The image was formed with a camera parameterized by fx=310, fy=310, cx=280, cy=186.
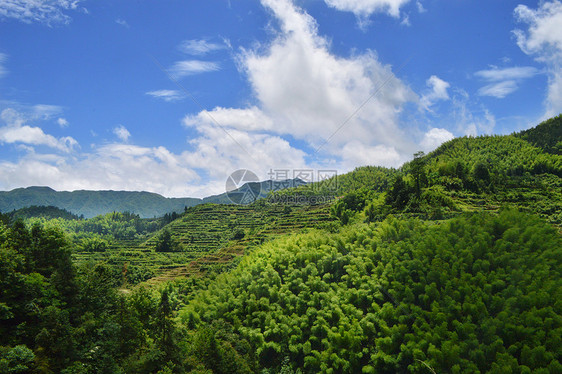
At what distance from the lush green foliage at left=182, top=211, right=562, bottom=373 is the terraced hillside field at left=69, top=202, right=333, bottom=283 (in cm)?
2445

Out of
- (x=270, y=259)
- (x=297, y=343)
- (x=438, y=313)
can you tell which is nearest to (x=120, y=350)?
(x=297, y=343)

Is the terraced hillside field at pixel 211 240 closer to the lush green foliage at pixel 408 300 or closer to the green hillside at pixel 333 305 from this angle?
the green hillside at pixel 333 305

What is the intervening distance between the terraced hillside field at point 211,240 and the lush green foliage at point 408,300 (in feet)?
80.2

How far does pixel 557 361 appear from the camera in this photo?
2162 centimetres

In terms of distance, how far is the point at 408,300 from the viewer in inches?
1222

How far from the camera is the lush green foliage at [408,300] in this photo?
24812mm

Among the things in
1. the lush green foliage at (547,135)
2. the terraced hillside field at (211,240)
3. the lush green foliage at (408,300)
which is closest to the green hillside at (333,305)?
the lush green foliage at (408,300)

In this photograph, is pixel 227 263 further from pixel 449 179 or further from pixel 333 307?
pixel 449 179

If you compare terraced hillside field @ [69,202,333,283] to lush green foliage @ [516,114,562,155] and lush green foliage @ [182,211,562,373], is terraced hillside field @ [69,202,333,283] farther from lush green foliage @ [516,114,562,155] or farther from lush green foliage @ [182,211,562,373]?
lush green foliage @ [516,114,562,155]

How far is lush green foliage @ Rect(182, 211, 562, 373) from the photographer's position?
24.8 metres

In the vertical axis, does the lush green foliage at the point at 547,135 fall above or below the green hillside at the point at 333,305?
above

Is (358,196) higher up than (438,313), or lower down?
higher up

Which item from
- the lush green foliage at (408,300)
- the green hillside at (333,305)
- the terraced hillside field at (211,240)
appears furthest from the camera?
the terraced hillside field at (211,240)

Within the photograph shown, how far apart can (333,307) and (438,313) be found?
10.6 meters
